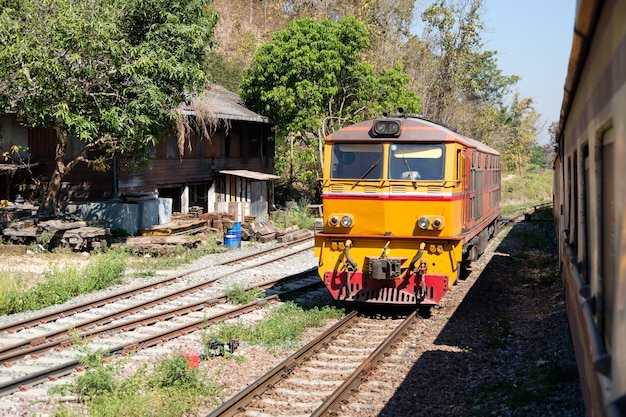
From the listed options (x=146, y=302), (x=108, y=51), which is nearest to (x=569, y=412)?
(x=146, y=302)

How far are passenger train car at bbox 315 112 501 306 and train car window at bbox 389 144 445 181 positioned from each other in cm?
2

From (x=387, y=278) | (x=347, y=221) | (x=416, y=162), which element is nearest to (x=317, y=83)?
(x=416, y=162)

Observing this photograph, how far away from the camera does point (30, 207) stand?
1964 centimetres

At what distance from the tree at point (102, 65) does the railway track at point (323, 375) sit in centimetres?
934

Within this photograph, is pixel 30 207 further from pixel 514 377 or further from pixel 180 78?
pixel 514 377

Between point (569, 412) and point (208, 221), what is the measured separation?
18782mm

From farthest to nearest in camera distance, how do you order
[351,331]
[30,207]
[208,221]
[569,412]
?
[208,221], [30,207], [351,331], [569,412]

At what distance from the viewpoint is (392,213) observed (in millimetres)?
10695

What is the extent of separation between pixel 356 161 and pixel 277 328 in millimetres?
3106

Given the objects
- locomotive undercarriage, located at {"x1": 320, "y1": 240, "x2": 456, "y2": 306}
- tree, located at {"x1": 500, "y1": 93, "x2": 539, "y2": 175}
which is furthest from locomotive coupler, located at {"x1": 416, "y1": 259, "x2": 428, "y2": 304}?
tree, located at {"x1": 500, "y1": 93, "x2": 539, "y2": 175}

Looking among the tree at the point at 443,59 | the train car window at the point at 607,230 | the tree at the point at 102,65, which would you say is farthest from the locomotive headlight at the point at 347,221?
the tree at the point at 443,59

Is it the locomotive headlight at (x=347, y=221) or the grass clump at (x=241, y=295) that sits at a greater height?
the locomotive headlight at (x=347, y=221)

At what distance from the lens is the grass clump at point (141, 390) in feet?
22.1

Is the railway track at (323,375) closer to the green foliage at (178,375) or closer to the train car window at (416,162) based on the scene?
the green foliage at (178,375)
